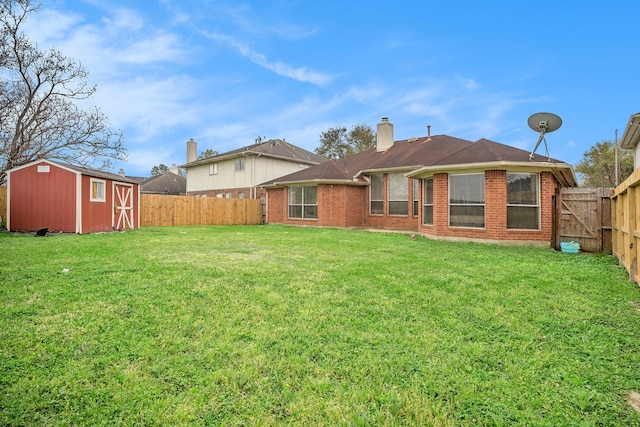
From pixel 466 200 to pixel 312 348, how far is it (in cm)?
993

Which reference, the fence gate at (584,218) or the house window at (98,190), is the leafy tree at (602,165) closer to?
the fence gate at (584,218)

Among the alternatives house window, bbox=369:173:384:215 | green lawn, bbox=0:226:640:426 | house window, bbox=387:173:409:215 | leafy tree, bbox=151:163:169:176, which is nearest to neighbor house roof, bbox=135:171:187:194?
house window, bbox=369:173:384:215

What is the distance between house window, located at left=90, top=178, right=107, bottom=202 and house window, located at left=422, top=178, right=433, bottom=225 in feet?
42.2

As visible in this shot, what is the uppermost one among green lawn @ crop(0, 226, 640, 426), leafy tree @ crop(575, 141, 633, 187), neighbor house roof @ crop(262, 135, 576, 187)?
leafy tree @ crop(575, 141, 633, 187)

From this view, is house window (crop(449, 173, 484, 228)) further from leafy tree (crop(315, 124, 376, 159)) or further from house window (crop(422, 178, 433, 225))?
leafy tree (crop(315, 124, 376, 159))

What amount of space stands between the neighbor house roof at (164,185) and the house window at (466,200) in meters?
28.9

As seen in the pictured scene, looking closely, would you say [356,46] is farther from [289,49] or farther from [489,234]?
[489,234]

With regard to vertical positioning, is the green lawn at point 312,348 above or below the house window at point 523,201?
below

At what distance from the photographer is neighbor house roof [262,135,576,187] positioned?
10.4 m

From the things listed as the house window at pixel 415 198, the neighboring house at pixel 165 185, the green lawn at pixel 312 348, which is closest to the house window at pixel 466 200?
the house window at pixel 415 198

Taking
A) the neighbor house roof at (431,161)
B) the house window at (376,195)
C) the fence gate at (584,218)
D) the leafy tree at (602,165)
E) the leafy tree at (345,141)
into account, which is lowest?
the fence gate at (584,218)

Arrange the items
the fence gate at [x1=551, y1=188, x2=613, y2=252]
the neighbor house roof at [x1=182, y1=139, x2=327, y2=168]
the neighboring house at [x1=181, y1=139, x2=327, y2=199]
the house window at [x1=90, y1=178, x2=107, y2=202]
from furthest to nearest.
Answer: the neighbor house roof at [x1=182, y1=139, x2=327, y2=168] < the neighboring house at [x1=181, y1=139, x2=327, y2=199] < the house window at [x1=90, y1=178, x2=107, y2=202] < the fence gate at [x1=551, y1=188, x2=613, y2=252]

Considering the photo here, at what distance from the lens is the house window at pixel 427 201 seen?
1261 centimetres

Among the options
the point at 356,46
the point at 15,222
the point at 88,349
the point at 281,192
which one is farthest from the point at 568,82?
the point at 15,222
